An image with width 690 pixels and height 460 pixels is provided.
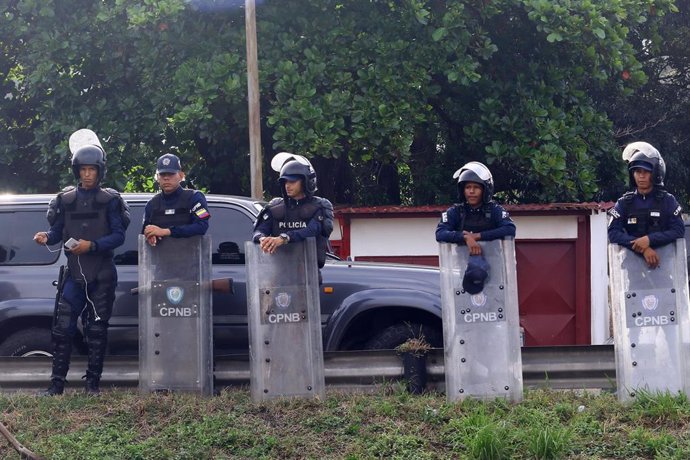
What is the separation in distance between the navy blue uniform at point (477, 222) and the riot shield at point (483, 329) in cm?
7

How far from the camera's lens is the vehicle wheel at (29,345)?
308 inches

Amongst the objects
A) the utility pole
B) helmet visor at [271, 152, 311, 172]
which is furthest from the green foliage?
helmet visor at [271, 152, 311, 172]

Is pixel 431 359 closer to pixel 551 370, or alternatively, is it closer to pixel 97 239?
pixel 551 370

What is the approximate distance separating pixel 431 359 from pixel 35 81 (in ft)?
25.4

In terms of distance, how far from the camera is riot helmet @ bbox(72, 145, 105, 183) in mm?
7230

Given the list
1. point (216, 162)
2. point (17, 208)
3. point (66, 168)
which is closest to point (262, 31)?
point (216, 162)

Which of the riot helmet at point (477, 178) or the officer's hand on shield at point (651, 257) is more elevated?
the riot helmet at point (477, 178)

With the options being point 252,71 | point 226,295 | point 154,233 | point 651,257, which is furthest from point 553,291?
point 154,233

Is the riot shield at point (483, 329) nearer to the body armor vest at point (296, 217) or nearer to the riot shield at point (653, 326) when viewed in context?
the riot shield at point (653, 326)

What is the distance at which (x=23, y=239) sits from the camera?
26.3ft

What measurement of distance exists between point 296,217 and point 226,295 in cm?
101

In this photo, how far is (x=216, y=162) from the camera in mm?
Answer: 14352

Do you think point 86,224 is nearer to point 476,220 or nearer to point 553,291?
point 476,220

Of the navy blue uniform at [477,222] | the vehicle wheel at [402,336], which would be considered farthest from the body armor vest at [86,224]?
the navy blue uniform at [477,222]
